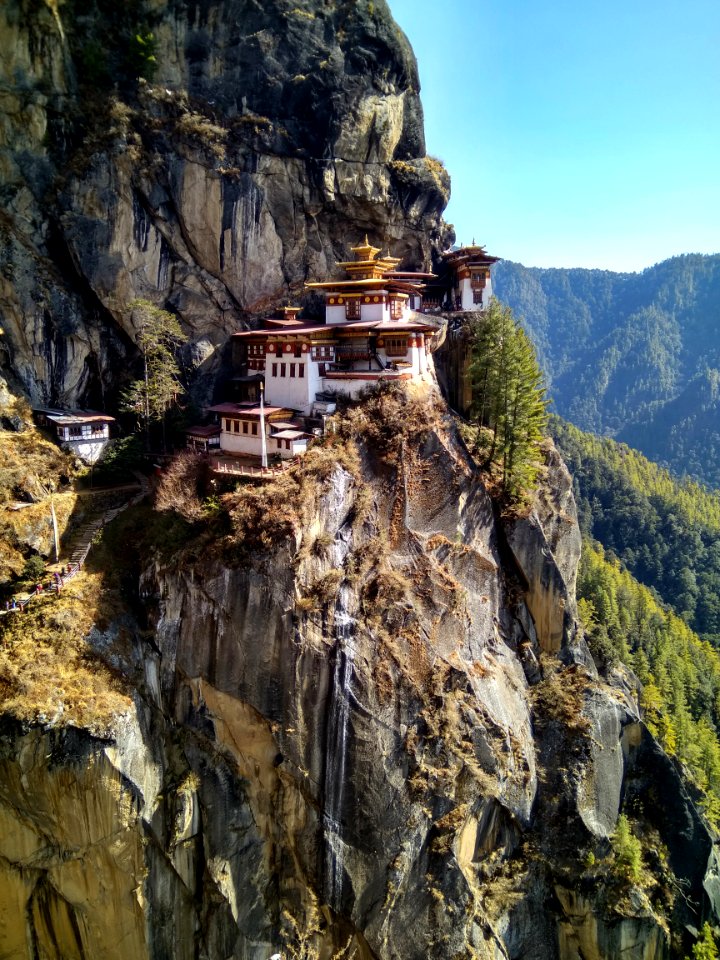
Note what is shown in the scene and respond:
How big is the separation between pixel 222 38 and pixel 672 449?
175 metres

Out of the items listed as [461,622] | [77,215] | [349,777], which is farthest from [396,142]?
[349,777]

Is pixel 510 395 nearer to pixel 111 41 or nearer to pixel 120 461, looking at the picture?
pixel 120 461

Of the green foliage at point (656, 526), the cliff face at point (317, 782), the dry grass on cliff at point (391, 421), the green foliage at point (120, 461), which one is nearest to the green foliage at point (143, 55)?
the green foliage at point (120, 461)

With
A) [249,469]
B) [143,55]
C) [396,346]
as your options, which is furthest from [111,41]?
[249,469]

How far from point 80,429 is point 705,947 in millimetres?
38659

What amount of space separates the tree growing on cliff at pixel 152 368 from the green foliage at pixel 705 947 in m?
35.9

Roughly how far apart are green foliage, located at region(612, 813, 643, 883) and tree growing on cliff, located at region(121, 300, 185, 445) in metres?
30.6

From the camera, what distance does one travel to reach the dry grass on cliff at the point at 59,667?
22172mm

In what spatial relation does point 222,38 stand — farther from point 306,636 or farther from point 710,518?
point 710,518

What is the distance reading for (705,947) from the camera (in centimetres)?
→ 2719

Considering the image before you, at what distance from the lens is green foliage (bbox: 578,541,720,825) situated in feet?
148

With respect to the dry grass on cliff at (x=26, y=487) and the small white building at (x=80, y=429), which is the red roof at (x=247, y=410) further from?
the dry grass on cliff at (x=26, y=487)

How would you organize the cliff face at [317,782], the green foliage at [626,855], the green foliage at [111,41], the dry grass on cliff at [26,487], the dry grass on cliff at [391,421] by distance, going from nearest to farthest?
1. the cliff face at [317,782]
2. the dry grass on cliff at [26,487]
3. the green foliage at [626,855]
4. the dry grass on cliff at [391,421]
5. the green foliage at [111,41]

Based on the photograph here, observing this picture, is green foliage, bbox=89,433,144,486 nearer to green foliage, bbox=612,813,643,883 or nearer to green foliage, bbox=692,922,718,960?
green foliage, bbox=612,813,643,883
